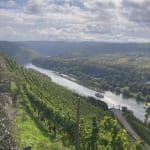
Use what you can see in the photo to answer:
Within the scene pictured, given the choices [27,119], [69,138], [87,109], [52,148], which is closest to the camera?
[52,148]

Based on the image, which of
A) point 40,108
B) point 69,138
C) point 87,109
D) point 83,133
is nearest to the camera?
point 83,133

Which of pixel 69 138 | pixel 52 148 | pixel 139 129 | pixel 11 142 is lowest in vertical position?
pixel 139 129

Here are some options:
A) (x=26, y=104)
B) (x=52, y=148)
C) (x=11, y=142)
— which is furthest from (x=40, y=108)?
(x=11, y=142)

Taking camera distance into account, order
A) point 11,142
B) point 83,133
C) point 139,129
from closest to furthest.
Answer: point 11,142 → point 83,133 → point 139,129

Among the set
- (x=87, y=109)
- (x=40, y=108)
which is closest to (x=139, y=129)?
(x=87, y=109)

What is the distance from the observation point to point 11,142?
49656mm

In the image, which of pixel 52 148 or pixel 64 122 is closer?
pixel 52 148

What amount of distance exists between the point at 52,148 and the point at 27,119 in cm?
5698

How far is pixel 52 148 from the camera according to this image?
203 feet

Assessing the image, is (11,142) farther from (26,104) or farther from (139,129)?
(139,129)

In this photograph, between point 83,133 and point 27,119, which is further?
point 27,119

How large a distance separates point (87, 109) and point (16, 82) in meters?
45.0

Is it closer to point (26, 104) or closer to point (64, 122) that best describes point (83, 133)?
point (64, 122)

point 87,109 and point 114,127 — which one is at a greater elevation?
point 114,127
